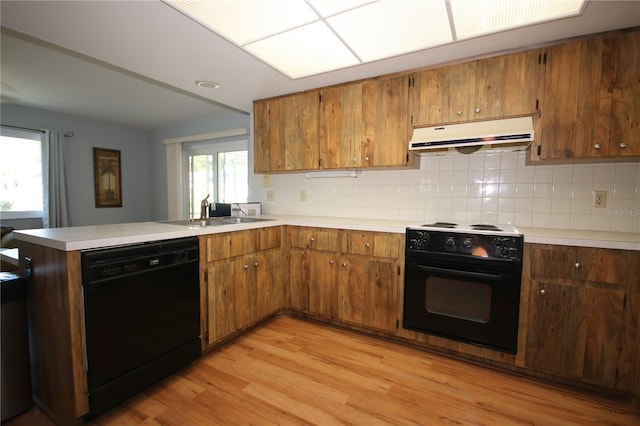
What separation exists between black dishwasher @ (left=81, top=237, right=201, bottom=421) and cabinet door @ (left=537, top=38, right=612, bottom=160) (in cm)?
249

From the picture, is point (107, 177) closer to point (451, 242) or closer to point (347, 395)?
point (347, 395)

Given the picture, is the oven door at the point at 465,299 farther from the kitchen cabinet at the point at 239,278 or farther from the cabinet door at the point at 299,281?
the kitchen cabinet at the point at 239,278

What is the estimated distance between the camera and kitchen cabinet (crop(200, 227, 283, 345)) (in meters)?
2.00

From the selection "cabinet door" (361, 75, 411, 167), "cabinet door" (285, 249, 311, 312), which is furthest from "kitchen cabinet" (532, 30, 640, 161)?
"cabinet door" (285, 249, 311, 312)

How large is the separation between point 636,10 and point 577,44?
28cm

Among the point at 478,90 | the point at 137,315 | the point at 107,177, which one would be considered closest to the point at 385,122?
the point at 478,90

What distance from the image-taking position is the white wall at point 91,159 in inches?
157

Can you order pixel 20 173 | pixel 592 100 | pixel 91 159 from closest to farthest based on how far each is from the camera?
pixel 592 100 → pixel 20 173 → pixel 91 159

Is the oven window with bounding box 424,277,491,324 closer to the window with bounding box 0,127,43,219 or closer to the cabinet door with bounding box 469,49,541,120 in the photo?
the cabinet door with bounding box 469,49,541,120

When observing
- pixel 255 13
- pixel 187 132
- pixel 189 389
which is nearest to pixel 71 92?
pixel 187 132

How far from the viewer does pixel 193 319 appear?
6.18 ft

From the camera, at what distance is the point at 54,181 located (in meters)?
4.07

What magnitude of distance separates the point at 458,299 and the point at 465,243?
16.1 inches

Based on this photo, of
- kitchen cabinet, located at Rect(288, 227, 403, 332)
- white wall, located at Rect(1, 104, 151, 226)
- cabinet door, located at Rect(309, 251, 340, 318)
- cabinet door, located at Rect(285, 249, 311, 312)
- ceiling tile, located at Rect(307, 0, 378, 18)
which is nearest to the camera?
ceiling tile, located at Rect(307, 0, 378, 18)
